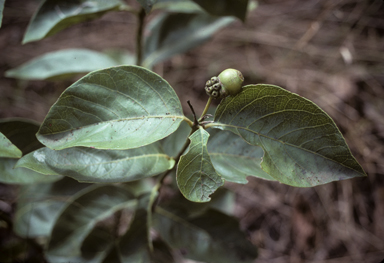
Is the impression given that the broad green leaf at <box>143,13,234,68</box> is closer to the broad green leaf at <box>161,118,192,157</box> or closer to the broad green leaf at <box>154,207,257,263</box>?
the broad green leaf at <box>161,118,192,157</box>

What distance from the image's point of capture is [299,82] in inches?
93.2

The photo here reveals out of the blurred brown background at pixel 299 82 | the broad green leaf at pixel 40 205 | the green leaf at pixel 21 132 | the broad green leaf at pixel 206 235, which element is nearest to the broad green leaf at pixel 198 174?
the broad green leaf at pixel 206 235

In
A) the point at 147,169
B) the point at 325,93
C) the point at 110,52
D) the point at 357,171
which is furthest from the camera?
the point at 325,93

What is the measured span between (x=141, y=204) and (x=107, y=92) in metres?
0.62

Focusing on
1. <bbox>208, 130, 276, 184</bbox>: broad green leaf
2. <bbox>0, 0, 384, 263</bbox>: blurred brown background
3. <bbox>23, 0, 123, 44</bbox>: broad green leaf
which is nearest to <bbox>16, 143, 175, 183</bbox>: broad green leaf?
<bbox>208, 130, 276, 184</bbox>: broad green leaf

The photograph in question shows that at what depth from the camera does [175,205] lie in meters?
1.32

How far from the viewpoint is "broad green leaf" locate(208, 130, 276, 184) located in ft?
3.15

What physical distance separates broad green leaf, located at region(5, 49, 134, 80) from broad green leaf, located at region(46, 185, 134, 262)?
660 mm

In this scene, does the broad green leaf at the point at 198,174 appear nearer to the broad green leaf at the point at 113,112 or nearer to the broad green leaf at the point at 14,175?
the broad green leaf at the point at 113,112

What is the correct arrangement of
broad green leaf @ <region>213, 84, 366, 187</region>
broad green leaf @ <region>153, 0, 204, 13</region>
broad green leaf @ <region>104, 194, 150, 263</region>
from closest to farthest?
broad green leaf @ <region>213, 84, 366, 187</region> → broad green leaf @ <region>104, 194, 150, 263</region> → broad green leaf @ <region>153, 0, 204, 13</region>

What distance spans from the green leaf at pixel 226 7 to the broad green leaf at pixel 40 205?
1023 millimetres

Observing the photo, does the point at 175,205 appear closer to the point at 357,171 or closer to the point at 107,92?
the point at 107,92

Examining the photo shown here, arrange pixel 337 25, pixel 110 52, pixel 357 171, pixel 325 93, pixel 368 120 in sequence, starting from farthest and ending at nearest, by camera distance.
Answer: pixel 337 25
pixel 325 93
pixel 368 120
pixel 110 52
pixel 357 171

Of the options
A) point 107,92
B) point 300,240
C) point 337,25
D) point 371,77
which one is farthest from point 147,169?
point 337,25
